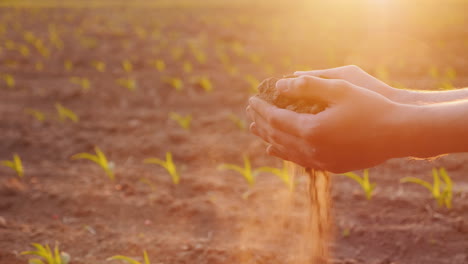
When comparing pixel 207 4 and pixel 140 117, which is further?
pixel 207 4

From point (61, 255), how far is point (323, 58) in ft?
17.9

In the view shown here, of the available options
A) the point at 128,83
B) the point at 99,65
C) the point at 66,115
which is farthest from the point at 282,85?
the point at 99,65

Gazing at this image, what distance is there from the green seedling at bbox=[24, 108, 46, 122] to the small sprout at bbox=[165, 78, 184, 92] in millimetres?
1517

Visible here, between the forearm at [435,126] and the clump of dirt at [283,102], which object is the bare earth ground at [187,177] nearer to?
the clump of dirt at [283,102]

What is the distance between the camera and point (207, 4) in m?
15.4

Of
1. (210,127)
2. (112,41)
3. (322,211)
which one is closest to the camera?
(322,211)

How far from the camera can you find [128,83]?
5508mm

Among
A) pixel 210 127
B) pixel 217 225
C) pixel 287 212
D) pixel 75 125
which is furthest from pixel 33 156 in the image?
pixel 287 212

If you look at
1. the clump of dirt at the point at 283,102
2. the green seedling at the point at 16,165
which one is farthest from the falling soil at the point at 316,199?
the green seedling at the point at 16,165

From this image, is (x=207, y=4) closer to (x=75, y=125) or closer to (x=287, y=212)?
(x=75, y=125)

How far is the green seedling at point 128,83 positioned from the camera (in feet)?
17.9

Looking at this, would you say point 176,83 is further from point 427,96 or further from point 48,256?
point 427,96

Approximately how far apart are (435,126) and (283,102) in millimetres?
555

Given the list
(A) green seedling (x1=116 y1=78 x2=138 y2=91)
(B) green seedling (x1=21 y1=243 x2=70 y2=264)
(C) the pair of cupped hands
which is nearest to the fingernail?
(C) the pair of cupped hands
